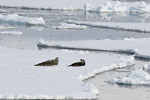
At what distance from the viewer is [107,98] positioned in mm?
9320

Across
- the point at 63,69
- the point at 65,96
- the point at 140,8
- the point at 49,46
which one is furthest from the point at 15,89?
the point at 140,8

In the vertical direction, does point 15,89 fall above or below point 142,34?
above

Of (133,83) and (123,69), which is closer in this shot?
(133,83)

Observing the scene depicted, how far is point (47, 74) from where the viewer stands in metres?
10.6

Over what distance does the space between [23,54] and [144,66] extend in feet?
10.4

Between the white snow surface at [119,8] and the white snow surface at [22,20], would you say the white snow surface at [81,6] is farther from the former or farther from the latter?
the white snow surface at [22,20]

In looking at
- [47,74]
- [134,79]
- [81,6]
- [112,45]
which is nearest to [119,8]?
[81,6]

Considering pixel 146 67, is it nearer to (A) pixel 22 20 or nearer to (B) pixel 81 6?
(A) pixel 22 20

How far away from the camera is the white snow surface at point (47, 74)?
8.90m

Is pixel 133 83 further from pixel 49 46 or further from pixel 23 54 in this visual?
pixel 49 46

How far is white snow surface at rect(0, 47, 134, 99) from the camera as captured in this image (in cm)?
890

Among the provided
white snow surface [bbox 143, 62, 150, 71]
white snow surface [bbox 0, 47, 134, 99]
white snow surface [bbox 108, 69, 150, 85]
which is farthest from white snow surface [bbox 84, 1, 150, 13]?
white snow surface [bbox 108, 69, 150, 85]

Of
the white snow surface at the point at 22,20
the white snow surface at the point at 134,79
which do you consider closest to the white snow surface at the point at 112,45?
the white snow surface at the point at 134,79

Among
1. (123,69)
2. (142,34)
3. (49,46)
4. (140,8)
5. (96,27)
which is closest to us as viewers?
(123,69)
